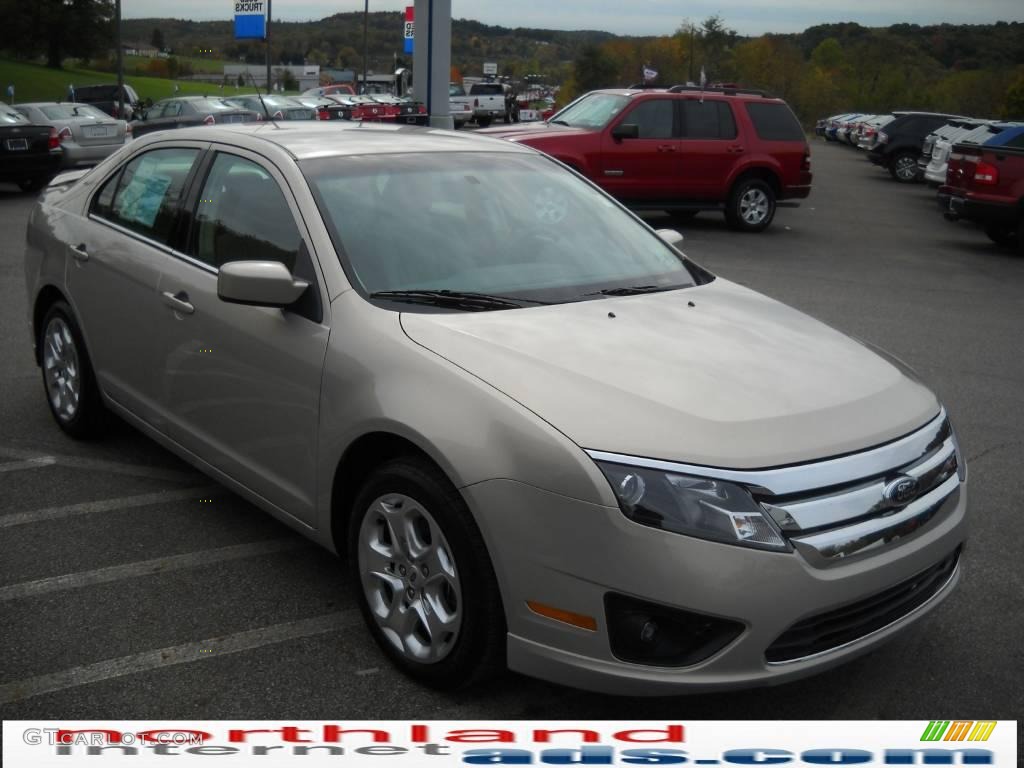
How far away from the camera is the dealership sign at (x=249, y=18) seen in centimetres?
3553

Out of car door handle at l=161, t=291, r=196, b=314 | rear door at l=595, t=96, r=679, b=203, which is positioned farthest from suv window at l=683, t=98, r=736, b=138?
car door handle at l=161, t=291, r=196, b=314

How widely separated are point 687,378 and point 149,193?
2.87 meters

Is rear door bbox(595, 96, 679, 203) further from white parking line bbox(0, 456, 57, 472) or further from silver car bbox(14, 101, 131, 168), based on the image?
white parking line bbox(0, 456, 57, 472)

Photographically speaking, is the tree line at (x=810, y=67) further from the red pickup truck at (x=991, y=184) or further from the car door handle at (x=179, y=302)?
the car door handle at (x=179, y=302)

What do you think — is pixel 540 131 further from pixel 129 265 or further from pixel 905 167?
pixel 905 167

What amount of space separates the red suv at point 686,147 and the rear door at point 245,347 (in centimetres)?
1096

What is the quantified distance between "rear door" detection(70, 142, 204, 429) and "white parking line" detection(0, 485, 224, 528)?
393 millimetres

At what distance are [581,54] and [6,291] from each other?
7573 cm

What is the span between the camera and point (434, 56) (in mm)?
13797

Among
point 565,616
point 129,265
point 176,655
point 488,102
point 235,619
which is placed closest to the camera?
point 565,616

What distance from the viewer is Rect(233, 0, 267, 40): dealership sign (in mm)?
35531

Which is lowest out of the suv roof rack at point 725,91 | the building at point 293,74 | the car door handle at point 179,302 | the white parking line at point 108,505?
the white parking line at point 108,505

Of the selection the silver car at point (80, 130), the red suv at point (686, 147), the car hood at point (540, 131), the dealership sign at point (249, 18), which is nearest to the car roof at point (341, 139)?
the car hood at point (540, 131)
